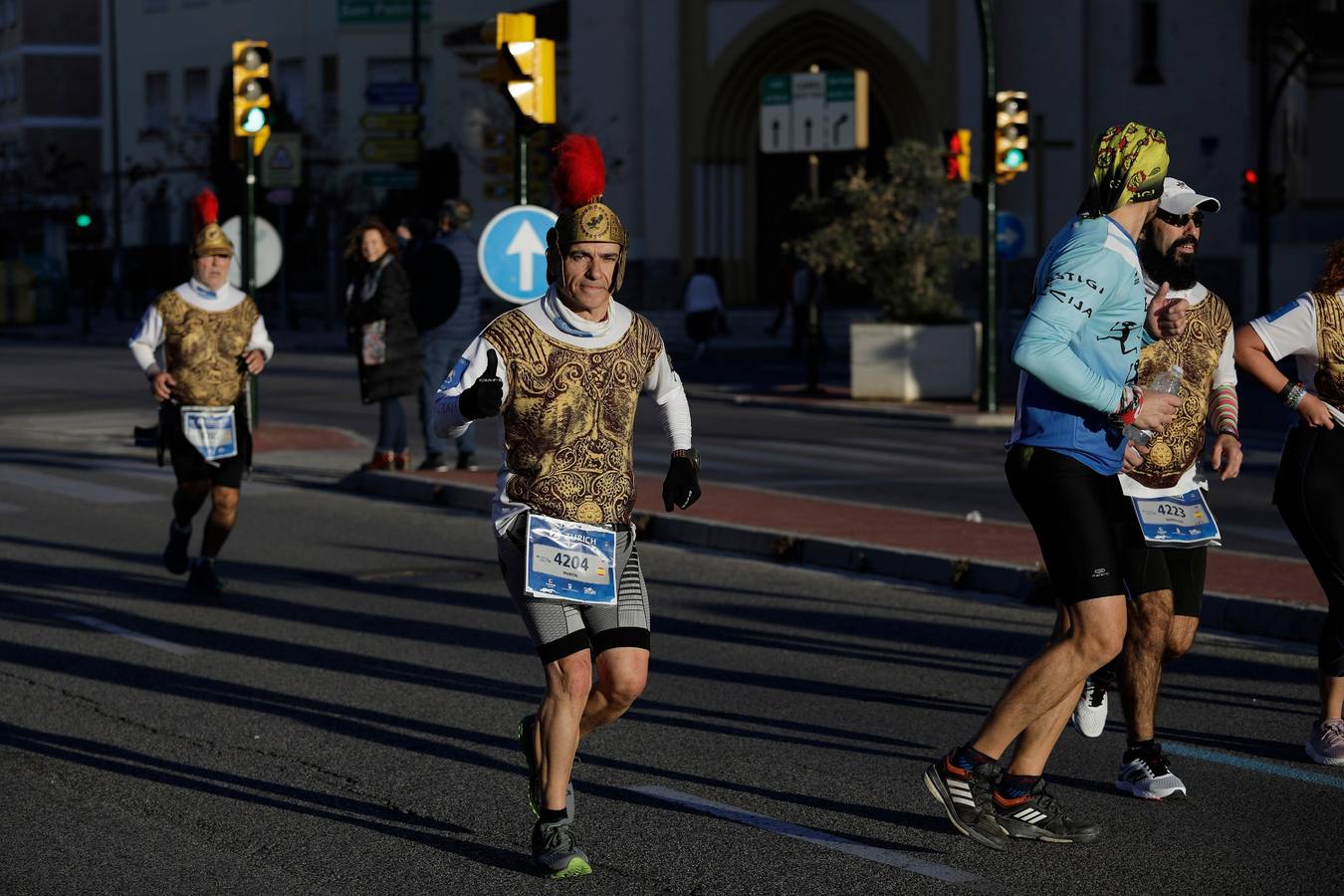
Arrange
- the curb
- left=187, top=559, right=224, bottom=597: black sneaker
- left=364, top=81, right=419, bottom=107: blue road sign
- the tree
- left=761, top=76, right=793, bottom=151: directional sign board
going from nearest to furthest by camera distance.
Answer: the curb
left=187, top=559, right=224, bottom=597: black sneaker
the tree
left=761, top=76, right=793, bottom=151: directional sign board
left=364, top=81, right=419, bottom=107: blue road sign

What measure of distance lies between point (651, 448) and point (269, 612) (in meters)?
9.08

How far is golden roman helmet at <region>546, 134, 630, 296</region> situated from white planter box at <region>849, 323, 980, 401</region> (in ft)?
63.9

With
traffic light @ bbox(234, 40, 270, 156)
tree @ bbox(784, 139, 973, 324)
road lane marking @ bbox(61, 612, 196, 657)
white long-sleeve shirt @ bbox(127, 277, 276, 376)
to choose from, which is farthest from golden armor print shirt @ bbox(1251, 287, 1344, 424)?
tree @ bbox(784, 139, 973, 324)

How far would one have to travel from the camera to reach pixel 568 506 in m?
5.79

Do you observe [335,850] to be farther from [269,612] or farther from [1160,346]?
[269,612]

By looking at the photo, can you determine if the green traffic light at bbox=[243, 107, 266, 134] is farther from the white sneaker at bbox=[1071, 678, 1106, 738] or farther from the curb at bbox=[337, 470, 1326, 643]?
the white sneaker at bbox=[1071, 678, 1106, 738]

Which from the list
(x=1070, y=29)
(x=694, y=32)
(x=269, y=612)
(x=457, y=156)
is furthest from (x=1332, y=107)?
(x=269, y=612)

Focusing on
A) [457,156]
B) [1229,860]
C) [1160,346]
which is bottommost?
[1229,860]

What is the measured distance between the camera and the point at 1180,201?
254 inches

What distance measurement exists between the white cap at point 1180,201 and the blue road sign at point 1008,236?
2078cm

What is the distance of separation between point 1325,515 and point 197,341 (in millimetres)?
5851

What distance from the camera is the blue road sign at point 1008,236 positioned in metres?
27.4

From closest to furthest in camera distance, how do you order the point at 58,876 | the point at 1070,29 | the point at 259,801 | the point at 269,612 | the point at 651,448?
the point at 58,876 → the point at 259,801 → the point at 269,612 → the point at 651,448 → the point at 1070,29

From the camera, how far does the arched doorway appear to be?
43531 millimetres
